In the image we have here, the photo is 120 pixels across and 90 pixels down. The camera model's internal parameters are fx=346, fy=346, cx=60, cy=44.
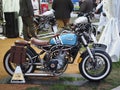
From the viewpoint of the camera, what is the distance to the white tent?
9695mm

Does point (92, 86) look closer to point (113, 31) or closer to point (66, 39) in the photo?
point (66, 39)

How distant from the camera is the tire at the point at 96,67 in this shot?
7535 millimetres

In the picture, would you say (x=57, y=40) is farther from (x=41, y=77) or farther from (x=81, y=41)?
(x=41, y=77)

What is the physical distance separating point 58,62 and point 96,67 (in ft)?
2.76

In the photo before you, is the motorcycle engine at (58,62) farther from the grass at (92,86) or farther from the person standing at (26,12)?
the person standing at (26,12)

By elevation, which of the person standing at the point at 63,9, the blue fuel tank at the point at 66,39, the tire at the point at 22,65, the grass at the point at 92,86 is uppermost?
the person standing at the point at 63,9

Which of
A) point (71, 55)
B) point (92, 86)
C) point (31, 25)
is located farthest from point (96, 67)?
point (31, 25)

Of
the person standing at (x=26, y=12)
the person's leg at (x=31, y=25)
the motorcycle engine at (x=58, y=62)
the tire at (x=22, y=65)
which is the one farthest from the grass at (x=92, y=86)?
the person's leg at (x=31, y=25)

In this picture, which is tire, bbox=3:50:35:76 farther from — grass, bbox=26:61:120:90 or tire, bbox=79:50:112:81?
tire, bbox=79:50:112:81

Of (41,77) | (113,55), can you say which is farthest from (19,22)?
(41,77)

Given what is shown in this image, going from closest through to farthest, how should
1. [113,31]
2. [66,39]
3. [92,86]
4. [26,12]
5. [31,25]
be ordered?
1. [92,86]
2. [66,39]
3. [113,31]
4. [26,12]
5. [31,25]

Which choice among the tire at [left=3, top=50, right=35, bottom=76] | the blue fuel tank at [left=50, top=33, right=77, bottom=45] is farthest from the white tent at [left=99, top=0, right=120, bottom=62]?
the tire at [left=3, top=50, right=35, bottom=76]

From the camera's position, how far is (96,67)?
24.9ft

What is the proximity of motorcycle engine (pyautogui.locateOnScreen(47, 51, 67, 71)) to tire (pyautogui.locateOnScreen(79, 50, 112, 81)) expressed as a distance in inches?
15.5
